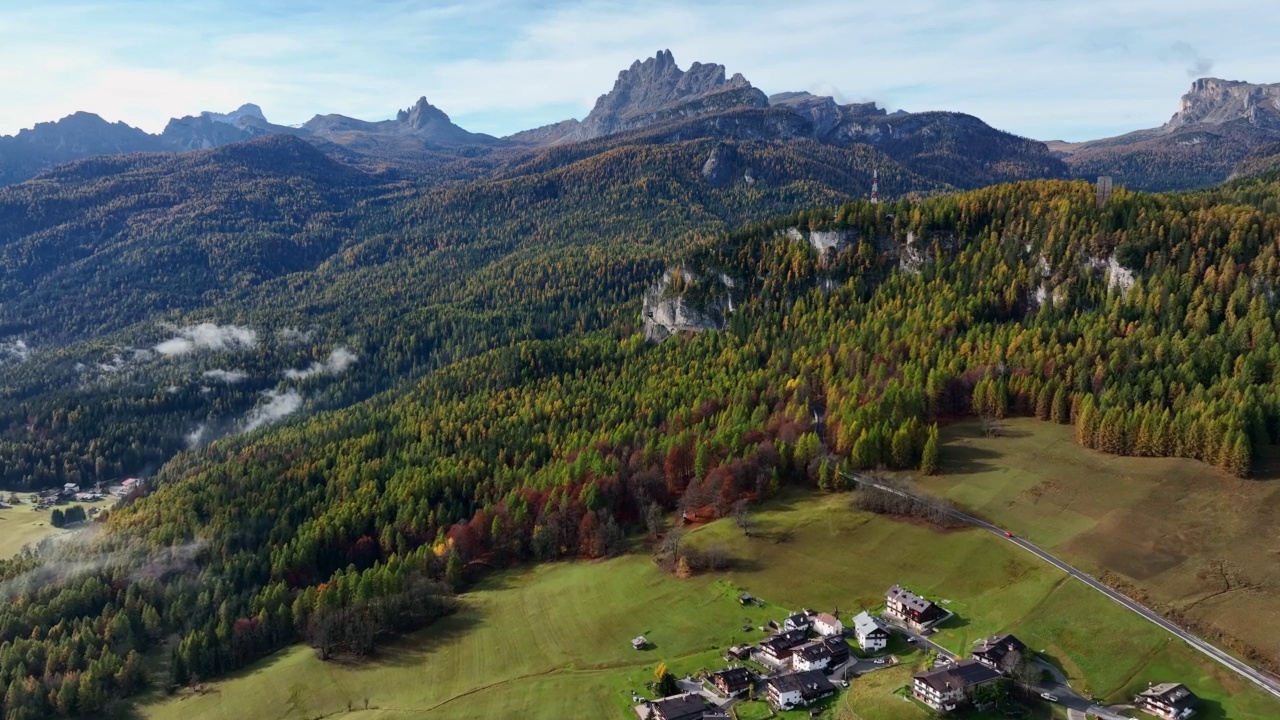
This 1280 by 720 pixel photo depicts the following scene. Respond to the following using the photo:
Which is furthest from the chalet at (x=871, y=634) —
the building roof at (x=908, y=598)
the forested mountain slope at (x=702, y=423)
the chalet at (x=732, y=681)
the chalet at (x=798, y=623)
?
the forested mountain slope at (x=702, y=423)

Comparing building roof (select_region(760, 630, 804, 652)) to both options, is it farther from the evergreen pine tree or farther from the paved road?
the evergreen pine tree

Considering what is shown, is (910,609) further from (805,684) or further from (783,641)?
(805,684)

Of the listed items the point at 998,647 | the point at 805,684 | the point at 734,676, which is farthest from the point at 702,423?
the point at 998,647

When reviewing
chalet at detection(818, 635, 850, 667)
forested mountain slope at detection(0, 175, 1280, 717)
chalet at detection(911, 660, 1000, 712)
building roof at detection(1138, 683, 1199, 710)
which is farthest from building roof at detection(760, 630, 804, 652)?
forested mountain slope at detection(0, 175, 1280, 717)

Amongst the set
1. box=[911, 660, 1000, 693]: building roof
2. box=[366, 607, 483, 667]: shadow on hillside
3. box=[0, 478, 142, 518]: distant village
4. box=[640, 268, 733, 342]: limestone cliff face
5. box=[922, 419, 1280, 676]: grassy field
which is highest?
box=[640, 268, 733, 342]: limestone cliff face

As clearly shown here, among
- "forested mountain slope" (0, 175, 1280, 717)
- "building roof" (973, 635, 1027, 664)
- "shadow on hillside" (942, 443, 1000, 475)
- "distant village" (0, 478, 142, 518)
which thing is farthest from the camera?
"distant village" (0, 478, 142, 518)

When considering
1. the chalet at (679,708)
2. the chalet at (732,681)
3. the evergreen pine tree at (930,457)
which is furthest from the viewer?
the evergreen pine tree at (930,457)

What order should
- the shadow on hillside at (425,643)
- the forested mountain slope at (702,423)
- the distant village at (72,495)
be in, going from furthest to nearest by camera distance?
the distant village at (72,495)
the forested mountain slope at (702,423)
the shadow on hillside at (425,643)

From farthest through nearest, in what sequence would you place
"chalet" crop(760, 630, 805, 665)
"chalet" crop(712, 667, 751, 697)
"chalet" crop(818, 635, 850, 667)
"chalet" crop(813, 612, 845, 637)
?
"chalet" crop(813, 612, 845, 637), "chalet" crop(760, 630, 805, 665), "chalet" crop(818, 635, 850, 667), "chalet" crop(712, 667, 751, 697)

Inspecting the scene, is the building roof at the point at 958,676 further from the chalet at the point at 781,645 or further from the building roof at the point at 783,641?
the building roof at the point at 783,641
